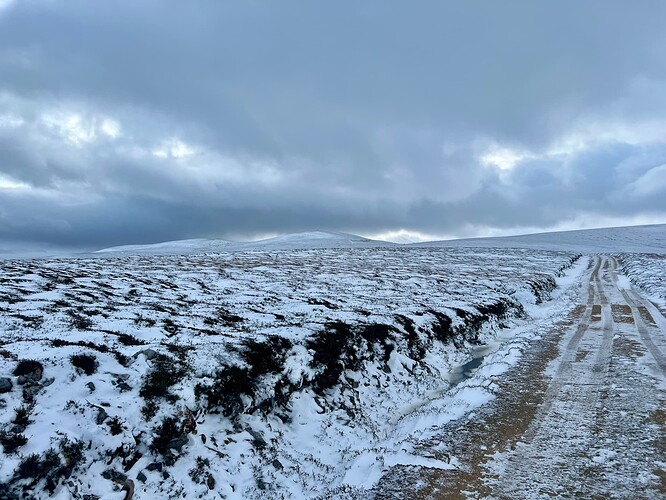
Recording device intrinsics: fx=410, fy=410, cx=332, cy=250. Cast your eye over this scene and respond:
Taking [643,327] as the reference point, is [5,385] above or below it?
above

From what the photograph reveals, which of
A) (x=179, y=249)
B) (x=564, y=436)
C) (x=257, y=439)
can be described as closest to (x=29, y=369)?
(x=257, y=439)

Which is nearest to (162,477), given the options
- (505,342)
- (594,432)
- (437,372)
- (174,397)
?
(174,397)

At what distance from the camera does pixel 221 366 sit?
26.6 ft

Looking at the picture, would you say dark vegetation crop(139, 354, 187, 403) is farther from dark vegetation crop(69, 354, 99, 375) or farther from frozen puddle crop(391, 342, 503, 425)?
frozen puddle crop(391, 342, 503, 425)

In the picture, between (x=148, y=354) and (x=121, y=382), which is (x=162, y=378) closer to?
(x=121, y=382)

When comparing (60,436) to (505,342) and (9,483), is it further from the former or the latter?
(505,342)

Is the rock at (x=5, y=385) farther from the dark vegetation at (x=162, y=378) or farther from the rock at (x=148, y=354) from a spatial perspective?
the rock at (x=148, y=354)

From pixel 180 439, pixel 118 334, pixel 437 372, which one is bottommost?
pixel 437 372

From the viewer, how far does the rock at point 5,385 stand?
19.8 ft

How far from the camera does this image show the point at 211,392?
24.6 ft

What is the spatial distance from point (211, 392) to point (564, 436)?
629 cm

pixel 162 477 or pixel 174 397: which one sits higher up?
pixel 174 397

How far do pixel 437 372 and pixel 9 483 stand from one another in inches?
391

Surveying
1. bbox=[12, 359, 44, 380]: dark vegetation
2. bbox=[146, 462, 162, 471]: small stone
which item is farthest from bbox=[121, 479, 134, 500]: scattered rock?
bbox=[12, 359, 44, 380]: dark vegetation
